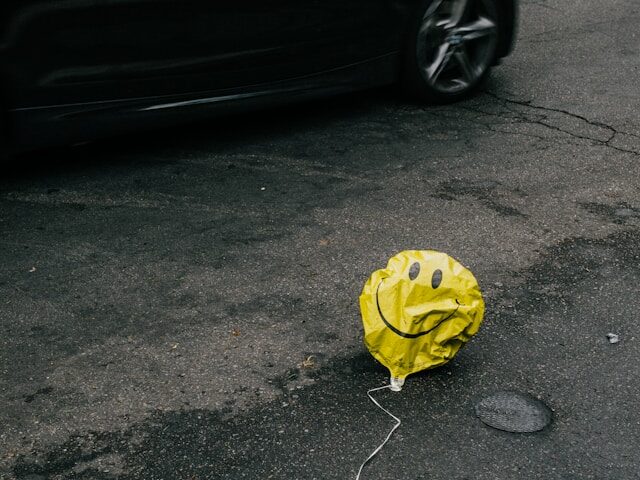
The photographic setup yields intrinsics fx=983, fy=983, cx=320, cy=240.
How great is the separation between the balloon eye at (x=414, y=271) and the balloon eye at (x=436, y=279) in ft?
0.19

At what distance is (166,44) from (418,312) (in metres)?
2.49

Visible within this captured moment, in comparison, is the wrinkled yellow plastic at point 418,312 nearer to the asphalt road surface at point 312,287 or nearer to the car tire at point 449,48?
the asphalt road surface at point 312,287

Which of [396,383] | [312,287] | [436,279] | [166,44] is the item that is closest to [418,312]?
[436,279]

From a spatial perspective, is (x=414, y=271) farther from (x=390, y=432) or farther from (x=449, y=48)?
(x=449, y=48)

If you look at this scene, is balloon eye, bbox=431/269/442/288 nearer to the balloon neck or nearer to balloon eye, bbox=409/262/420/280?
balloon eye, bbox=409/262/420/280

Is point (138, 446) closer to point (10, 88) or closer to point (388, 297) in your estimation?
point (388, 297)

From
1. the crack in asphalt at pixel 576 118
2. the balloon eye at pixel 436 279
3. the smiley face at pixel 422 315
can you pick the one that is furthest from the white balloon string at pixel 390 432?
the crack in asphalt at pixel 576 118

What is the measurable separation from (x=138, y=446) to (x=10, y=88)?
2.38 m

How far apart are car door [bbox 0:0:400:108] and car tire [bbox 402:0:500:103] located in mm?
335

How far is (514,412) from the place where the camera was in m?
3.44

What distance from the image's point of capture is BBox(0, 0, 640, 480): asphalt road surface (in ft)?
10.7

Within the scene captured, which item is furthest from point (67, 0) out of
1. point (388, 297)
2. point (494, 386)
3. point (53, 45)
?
point (494, 386)

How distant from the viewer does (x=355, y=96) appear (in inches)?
263

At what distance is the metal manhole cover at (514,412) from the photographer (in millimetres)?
3369
